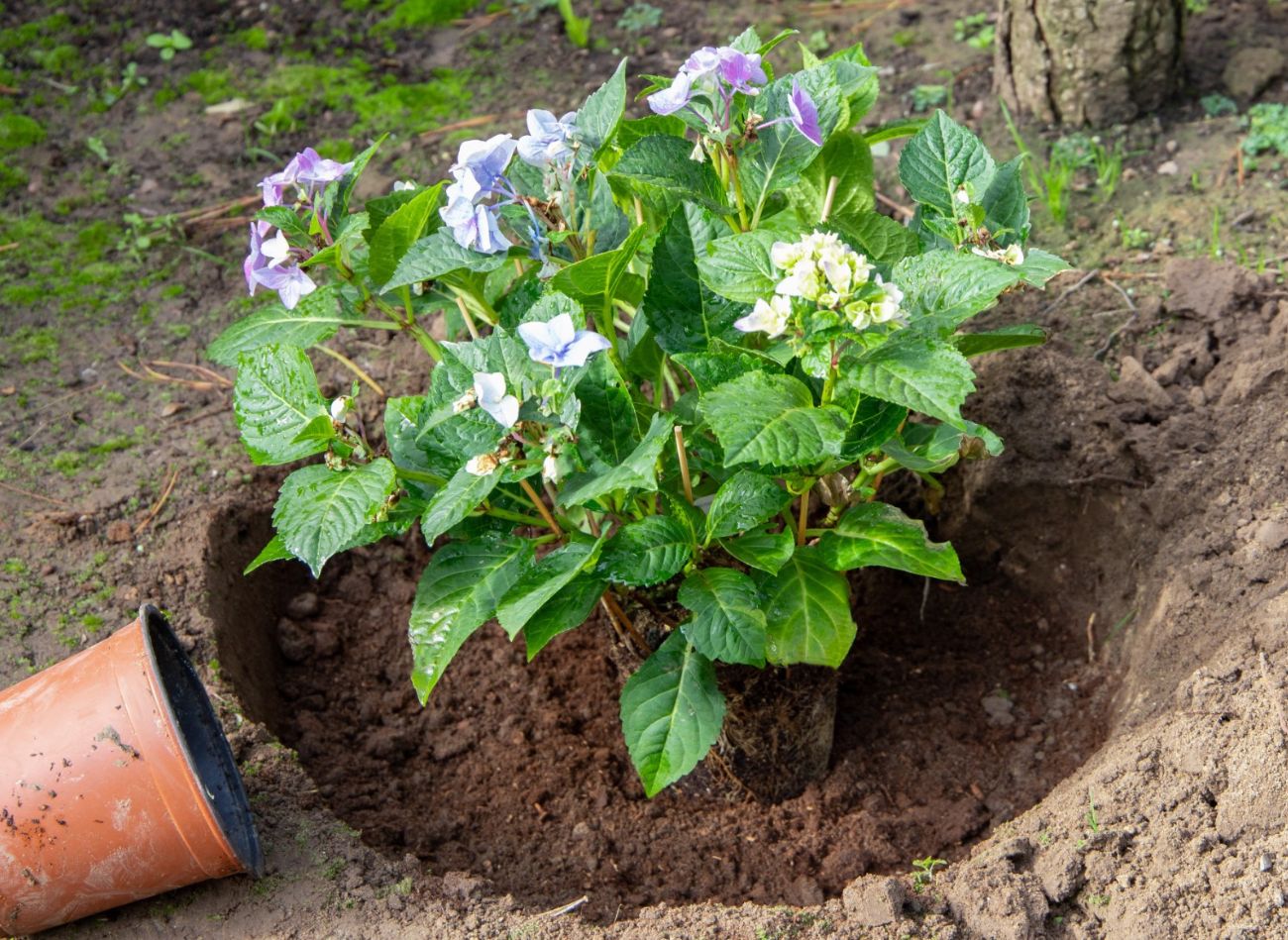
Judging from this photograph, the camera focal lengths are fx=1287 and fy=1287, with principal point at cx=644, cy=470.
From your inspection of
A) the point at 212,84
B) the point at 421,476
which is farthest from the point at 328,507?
the point at 212,84

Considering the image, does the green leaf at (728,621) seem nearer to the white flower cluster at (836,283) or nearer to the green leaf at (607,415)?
the green leaf at (607,415)

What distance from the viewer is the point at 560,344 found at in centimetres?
181

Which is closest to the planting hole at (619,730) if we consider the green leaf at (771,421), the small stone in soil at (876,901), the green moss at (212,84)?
the small stone in soil at (876,901)

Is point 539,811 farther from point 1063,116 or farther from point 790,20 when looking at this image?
point 790,20

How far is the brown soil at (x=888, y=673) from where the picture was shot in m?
2.09

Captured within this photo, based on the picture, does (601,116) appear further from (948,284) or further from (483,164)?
(948,284)

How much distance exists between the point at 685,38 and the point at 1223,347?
2075 millimetres

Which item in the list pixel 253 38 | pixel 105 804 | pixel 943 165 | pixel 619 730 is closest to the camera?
pixel 105 804

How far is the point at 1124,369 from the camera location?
290 centimetres

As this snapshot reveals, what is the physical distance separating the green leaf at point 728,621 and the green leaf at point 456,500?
41cm

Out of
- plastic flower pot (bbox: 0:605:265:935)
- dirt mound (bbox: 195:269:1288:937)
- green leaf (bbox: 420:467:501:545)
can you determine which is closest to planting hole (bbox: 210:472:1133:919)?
dirt mound (bbox: 195:269:1288:937)

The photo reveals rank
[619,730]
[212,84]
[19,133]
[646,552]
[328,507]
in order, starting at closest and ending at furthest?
[328,507] → [646,552] → [619,730] → [19,133] → [212,84]

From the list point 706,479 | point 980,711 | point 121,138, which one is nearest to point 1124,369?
point 980,711

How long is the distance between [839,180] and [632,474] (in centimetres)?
85
